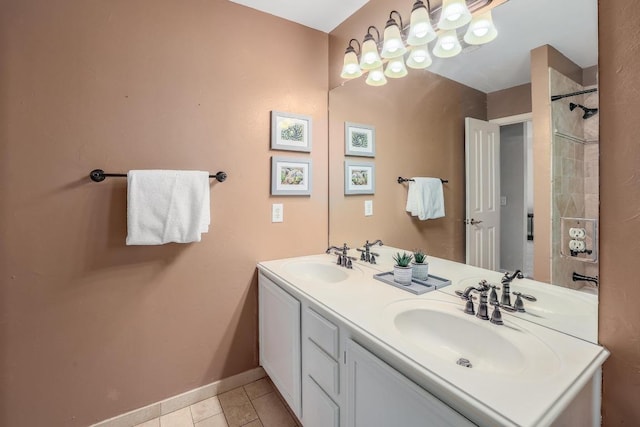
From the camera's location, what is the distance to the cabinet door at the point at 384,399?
696 mm

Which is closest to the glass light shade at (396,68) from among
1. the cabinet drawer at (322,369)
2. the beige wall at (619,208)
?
the beige wall at (619,208)

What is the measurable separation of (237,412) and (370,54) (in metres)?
2.16

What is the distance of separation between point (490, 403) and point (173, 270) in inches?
59.7

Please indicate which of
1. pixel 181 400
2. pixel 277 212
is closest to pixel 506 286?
pixel 277 212

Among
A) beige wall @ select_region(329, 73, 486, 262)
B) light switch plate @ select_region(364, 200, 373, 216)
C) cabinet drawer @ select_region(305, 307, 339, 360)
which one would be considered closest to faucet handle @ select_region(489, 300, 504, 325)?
beige wall @ select_region(329, 73, 486, 262)

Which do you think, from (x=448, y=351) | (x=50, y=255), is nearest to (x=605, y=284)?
(x=448, y=351)

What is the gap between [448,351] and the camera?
3.40 feet

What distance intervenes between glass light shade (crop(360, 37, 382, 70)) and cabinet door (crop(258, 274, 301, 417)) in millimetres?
1395

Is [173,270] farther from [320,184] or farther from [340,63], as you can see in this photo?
[340,63]

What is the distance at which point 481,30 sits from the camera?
121 centimetres

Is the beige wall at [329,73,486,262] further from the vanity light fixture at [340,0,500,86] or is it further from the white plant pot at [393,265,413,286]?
the white plant pot at [393,265,413,286]

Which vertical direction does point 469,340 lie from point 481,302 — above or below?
below

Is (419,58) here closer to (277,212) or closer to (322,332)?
(277,212)

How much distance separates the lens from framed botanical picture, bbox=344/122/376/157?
1.82m
